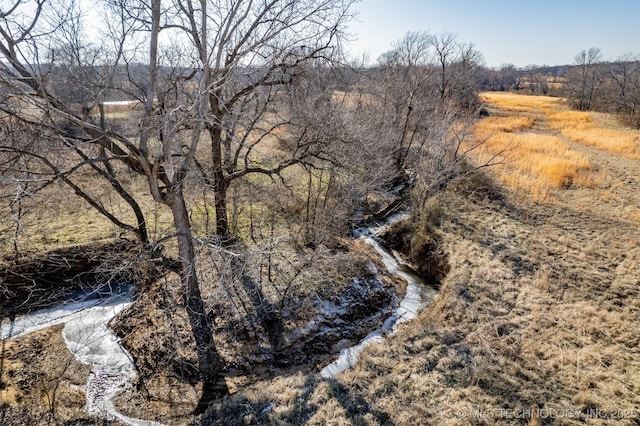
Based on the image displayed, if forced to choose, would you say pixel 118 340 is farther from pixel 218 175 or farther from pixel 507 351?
pixel 507 351

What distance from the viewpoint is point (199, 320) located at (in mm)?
7566

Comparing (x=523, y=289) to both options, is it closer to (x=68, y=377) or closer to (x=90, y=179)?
(x=68, y=377)

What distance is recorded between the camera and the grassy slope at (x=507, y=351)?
17.6 feet

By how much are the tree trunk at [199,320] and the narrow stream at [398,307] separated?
204 centimetres

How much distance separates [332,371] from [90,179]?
1335cm

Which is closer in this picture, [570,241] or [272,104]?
[272,104]

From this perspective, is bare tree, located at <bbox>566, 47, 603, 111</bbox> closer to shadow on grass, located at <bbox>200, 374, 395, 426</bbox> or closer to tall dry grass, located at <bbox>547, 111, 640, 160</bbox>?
tall dry grass, located at <bbox>547, 111, 640, 160</bbox>

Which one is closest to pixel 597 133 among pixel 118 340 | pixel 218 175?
pixel 218 175

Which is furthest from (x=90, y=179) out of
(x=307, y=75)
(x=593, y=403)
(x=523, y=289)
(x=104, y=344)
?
(x=593, y=403)

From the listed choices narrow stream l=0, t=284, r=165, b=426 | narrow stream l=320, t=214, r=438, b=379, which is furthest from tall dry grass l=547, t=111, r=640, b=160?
narrow stream l=0, t=284, r=165, b=426

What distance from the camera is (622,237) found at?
10734 mm

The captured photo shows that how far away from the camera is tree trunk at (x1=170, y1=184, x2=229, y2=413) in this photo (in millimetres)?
6418

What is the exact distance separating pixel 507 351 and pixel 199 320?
6170 millimetres

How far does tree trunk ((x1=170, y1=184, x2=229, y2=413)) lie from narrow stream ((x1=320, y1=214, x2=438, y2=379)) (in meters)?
2.04
